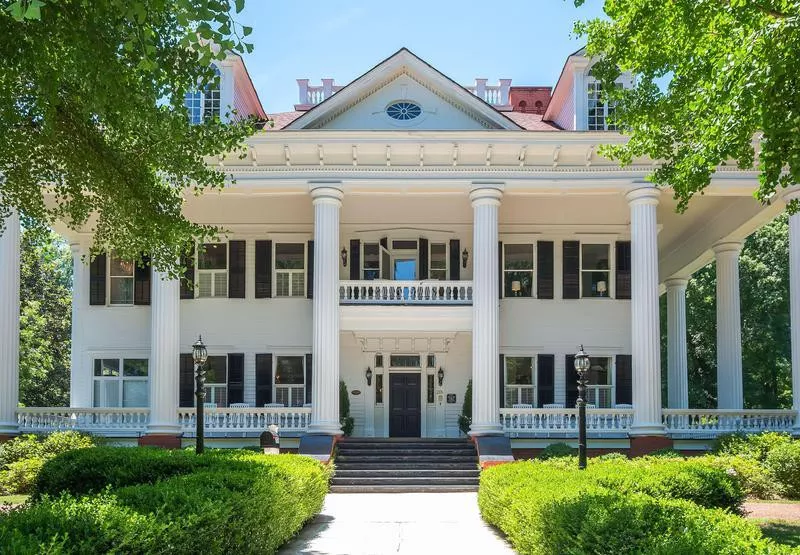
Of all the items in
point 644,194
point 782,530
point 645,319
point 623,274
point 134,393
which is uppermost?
point 644,194

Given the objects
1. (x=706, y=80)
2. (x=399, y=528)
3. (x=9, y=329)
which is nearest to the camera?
(x=706, y=80)

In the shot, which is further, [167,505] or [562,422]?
[562,422]

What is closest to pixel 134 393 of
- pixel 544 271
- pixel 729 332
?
pixel 544 271

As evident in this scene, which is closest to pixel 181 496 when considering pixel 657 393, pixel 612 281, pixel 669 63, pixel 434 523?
pixel 434 523

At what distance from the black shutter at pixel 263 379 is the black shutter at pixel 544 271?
8527 millimetres

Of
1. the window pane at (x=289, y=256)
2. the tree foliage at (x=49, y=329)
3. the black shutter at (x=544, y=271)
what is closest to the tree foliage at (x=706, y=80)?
the black shutter at (x=544, y=271)

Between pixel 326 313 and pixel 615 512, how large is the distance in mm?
16085

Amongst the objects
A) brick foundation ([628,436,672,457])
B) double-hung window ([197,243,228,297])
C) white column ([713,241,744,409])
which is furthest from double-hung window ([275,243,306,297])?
white column ([713,241,744,409])

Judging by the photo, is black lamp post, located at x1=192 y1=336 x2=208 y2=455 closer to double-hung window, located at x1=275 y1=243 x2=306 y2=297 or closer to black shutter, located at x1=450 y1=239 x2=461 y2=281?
double-hung window, located at x1=275 y1=243 x2=306 y2=297

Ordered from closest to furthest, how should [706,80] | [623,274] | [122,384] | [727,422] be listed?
[706,80], [727,422], [122,384], [623,274]

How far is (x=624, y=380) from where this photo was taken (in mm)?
27625

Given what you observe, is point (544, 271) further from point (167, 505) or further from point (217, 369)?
point (167, 505)

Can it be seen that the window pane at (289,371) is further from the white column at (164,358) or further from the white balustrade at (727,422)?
the white balustrade at (727,422)

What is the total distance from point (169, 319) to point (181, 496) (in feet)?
51.5
